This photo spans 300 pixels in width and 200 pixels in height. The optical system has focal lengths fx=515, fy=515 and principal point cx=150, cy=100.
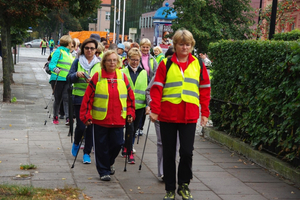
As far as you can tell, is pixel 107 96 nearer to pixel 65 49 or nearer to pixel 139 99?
pixel 139 99

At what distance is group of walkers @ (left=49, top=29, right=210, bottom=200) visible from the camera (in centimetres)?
568

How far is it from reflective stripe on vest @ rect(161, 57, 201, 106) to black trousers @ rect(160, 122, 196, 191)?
29 cm

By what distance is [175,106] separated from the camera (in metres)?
5.64

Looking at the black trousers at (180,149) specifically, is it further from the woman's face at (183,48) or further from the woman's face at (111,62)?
the woman's face at (111,62)

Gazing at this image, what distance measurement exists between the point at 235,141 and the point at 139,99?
6.39ft

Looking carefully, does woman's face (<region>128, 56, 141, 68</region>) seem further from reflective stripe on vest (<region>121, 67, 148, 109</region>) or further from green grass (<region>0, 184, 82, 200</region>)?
green grass (<region>0, 184, 82, 200</region>)

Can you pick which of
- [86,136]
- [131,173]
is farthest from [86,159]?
[131,173]

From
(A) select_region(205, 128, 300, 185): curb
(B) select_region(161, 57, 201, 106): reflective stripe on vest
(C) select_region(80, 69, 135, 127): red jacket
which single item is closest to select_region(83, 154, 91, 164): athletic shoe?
(C) select_region(80, 69, 135, 127): red jacket

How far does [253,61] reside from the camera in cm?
828

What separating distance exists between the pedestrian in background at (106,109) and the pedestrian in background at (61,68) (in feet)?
14.8

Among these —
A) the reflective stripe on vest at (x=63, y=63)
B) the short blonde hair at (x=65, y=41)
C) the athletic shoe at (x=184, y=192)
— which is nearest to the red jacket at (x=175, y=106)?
the athletic shoe at (x=184, y=192)

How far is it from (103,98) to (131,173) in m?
1.22

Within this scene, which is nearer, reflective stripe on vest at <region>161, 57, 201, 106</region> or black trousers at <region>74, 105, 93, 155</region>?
reflective stripe on vest at <region>161, 57, 201, 106</region>

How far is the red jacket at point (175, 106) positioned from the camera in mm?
5629
